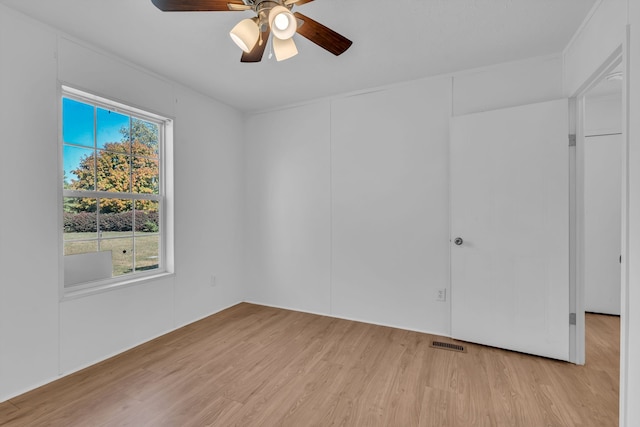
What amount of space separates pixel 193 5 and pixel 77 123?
65.9 inches

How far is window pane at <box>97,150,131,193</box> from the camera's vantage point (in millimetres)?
2580

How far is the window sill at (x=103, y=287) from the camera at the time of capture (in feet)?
→ 7.53

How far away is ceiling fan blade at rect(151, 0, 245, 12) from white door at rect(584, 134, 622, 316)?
416 cm

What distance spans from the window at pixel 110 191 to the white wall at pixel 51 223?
0.15 metres

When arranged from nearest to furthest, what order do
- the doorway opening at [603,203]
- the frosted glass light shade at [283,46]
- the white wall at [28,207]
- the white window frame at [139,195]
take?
the frosted glass light shade at [283,46]
the white wall at [28,207]
the white window frame at [139,195]
the doorway opening at [603,203]

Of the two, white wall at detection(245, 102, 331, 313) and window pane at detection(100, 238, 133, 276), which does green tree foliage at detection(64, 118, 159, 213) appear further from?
white wall at detection(245, 102, 331, 313)

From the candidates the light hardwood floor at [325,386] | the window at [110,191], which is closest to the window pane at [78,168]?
the window at [110,191]

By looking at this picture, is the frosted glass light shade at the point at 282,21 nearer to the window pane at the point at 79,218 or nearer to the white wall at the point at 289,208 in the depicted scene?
the white wall at the point at 289,208

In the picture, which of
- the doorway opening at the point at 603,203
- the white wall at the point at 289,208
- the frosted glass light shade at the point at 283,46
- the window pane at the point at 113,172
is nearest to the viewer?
the frosted glass light shade at the point at 283,46

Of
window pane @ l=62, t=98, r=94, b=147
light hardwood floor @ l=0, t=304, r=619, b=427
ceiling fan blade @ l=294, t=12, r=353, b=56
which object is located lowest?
light hardwood floor @ l=0, t=304, r=619, b=427

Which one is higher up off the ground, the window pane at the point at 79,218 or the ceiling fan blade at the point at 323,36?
the ceiling fan blade at the point at 323,36

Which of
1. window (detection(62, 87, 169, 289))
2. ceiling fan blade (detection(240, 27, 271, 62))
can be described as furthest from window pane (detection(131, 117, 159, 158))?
ceiling fan blade (detection(240, 27, 271, 62))

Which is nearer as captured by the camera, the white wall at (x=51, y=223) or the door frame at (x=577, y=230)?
the white wall at (x=51, y=223)

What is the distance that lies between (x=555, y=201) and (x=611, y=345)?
4.88 ft
